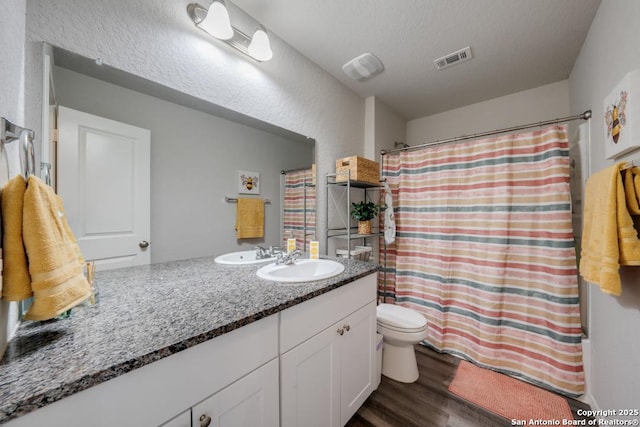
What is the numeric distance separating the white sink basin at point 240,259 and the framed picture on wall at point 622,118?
1.77 meters

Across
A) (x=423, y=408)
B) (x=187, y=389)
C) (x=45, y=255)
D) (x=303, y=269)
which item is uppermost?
(x=45, y=255)

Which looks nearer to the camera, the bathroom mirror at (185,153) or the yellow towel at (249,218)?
the bathroom mirror at (185,153)

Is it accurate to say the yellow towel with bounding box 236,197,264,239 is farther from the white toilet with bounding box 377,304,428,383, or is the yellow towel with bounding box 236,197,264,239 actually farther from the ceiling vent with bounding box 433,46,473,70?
the ceiling vent with bounding box 433,46,473,70

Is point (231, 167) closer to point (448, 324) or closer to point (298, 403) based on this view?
point (298, 403)

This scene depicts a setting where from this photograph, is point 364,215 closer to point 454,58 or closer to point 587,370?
point 454,58

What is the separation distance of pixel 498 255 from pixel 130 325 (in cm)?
210

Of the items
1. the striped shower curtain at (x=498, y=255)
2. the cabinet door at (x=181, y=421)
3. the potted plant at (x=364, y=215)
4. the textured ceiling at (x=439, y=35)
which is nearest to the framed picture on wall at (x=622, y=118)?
the striped shower curtain at (x=498, y=255)

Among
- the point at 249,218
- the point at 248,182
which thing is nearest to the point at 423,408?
the point at 249,218

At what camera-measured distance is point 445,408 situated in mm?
1347

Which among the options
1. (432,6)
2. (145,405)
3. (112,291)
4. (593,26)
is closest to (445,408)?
(145,405)

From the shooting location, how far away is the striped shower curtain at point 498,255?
150 cm

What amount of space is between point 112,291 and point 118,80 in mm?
861

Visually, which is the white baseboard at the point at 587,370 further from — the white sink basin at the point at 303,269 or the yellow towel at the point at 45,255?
the yellow towel at the point at 45,255

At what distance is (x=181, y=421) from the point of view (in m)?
0.59
